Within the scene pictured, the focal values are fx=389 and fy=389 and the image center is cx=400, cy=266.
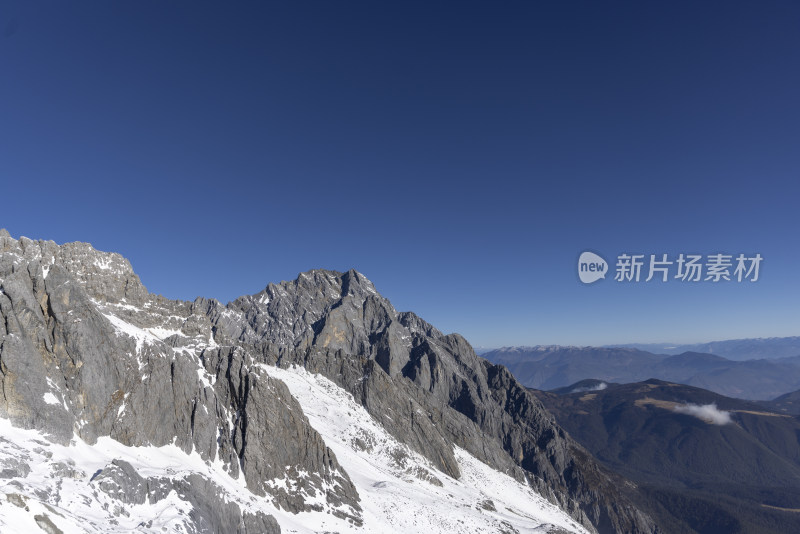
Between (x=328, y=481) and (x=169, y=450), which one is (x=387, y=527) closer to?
(x=328, y=481)

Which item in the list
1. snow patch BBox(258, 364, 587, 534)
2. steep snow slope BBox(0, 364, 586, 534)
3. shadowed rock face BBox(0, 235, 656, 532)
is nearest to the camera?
steep snow slope BBox(0, 364, 586, 534)

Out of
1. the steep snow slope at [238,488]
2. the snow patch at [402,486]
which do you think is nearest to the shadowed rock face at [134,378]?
the steep snow slope at [238,488]

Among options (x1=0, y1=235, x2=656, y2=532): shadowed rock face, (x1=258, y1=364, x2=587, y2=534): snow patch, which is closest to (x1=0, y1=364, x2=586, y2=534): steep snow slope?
(x1=258, y1=364, x2=587, y2=534): snow patch

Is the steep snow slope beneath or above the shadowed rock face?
beneath

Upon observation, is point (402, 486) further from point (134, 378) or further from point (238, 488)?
point (134, 378)

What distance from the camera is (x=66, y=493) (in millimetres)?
39312

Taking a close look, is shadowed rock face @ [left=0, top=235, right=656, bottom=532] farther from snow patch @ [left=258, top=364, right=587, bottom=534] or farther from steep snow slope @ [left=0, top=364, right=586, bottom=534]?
snow patch @ [left=258, top=364, right=587, bottom=534]

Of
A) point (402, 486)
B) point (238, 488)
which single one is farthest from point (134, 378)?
point (402, 486)

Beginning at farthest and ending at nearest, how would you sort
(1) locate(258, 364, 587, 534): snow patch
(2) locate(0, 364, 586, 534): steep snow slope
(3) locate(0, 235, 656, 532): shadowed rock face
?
(1) locate(258, 364, 587, 534): snow patch, (3) locate(0, 235, 656, 532): shadowed rock face, (2) locate(0, 364, 586, 534): steep snow slope

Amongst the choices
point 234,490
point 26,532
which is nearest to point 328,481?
point 234,490

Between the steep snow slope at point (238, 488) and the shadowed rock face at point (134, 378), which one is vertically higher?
the shadowed rock face at point (134, 378)

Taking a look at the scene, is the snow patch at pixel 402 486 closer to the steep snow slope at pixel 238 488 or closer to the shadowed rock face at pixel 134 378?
the steep snow slope at pixel 238 488

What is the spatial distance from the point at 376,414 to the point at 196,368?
65.0 m

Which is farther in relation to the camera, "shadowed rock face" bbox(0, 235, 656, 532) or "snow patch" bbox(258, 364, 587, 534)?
"snow patch" bbox(258, 364, 587, 534)
